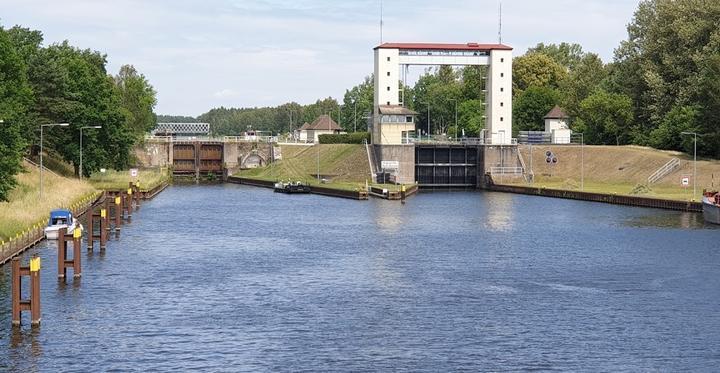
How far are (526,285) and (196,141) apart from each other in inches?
4784

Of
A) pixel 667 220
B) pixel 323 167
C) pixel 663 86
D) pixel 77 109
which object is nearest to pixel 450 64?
pixel 323 167

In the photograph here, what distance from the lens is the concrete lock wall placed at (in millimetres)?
140125

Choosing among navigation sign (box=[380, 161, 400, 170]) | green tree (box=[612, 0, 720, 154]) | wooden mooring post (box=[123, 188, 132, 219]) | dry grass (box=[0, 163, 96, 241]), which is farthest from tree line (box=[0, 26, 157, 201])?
green tree (box=[612, 0, 720, 154])

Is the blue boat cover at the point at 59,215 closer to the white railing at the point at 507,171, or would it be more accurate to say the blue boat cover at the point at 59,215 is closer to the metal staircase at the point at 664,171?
the metal staircase at the point at 664,171

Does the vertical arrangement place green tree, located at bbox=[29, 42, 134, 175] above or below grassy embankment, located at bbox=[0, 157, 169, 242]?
above

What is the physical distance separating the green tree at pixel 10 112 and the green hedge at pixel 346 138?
68.8m

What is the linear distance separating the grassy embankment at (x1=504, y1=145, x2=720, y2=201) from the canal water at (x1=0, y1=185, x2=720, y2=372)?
94.4 ft

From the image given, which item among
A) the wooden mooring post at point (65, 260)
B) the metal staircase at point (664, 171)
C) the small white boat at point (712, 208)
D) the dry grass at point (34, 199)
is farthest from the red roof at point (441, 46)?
the wooden mooring post at point (65, 260)

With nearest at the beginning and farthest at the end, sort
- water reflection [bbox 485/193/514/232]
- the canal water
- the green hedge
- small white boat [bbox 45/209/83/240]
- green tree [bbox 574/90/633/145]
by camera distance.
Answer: the canal water → small white boat [bbox 45/209/83/240] → water reflection [bbox 485/193/514/232] → green tree [bbox 574/90/633/145] → the green hedge

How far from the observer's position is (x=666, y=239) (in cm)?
7719

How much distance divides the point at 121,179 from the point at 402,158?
3549 centimetres

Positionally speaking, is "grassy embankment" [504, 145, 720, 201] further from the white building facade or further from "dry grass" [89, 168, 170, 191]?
"dry grass" [89, 168, 170, 191]

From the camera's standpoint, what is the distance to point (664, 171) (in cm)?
12400

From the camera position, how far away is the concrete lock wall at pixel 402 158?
460 feet
